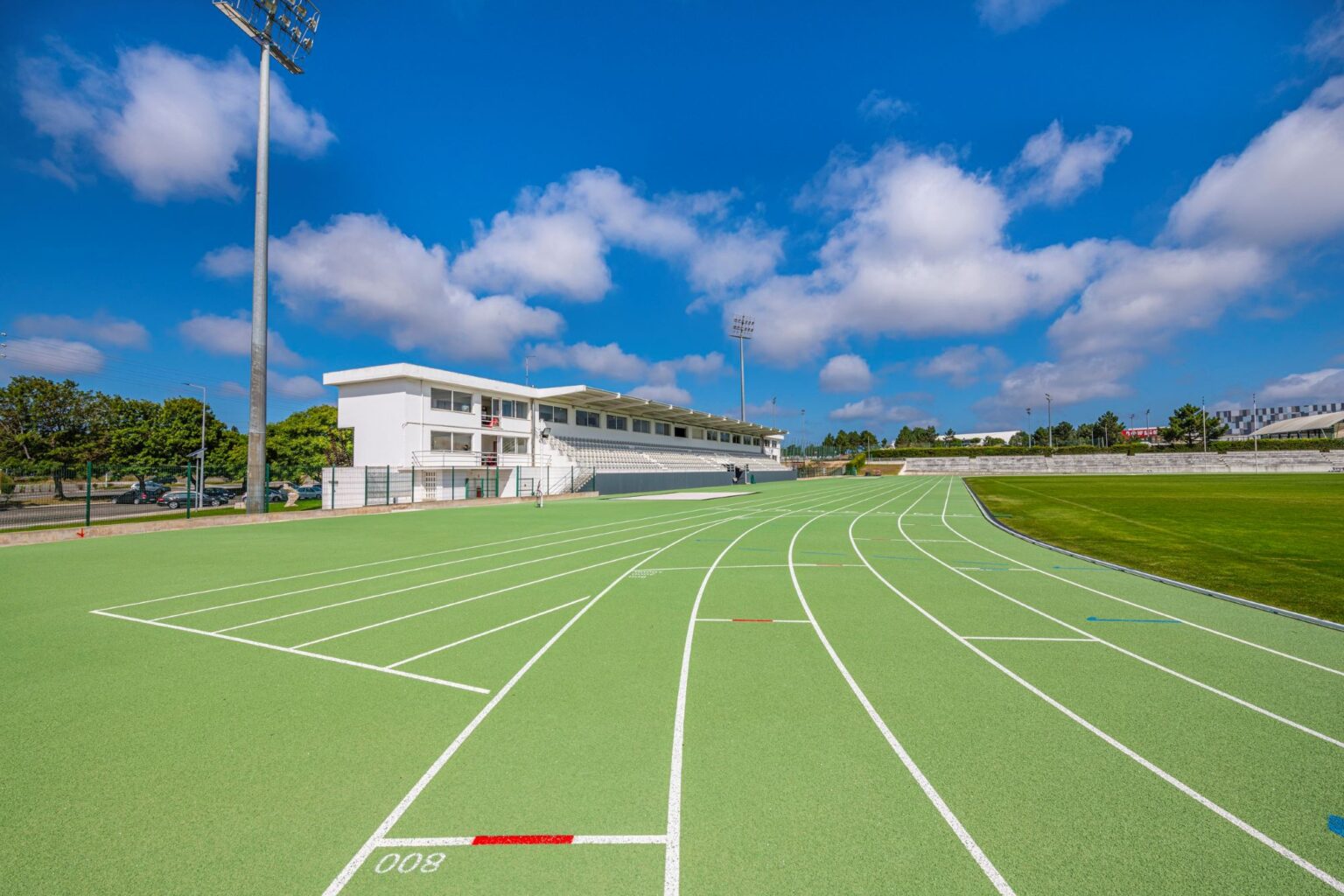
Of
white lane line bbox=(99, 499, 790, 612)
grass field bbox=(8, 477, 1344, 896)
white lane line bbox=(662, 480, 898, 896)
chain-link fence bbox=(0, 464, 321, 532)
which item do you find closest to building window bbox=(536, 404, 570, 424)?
chain-link fence bbox=(0, 464, 321, 532)

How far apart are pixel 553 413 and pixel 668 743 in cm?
3930

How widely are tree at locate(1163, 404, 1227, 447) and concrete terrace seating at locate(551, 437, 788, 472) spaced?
2847 inches

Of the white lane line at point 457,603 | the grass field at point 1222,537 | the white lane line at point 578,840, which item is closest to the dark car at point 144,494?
the white lane line at point 457,603

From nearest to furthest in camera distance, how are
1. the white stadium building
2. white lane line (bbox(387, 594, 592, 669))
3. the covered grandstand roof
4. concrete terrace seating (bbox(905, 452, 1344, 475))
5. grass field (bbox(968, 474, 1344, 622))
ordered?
white lane line (bbox(387, 594, 592, 669))
grass field (bbox(968, 474, 1344, 622))
the white stadium building
concrete terrace seating (bbox(905, 452, 1344, 475))
the covered grandstand roof

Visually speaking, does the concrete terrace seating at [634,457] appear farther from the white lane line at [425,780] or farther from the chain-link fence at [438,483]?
the white lane line at [425,780]

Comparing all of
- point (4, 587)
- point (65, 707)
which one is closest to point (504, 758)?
point (65, 707)

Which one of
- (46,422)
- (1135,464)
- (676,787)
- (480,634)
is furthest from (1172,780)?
(1135,464)

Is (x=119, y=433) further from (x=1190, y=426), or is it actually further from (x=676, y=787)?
(x=1190, y=426)

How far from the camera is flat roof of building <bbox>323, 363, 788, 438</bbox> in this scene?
1272 inches

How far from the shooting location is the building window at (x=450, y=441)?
33.5 metres

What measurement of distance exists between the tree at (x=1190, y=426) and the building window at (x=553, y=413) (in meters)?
92.7

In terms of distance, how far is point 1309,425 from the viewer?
107250 mm

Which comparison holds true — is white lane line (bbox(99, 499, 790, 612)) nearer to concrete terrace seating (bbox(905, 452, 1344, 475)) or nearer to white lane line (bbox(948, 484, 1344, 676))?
white lane line (bbox(948, 484, 1344, 676))

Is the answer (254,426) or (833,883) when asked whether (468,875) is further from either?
(254,426)
